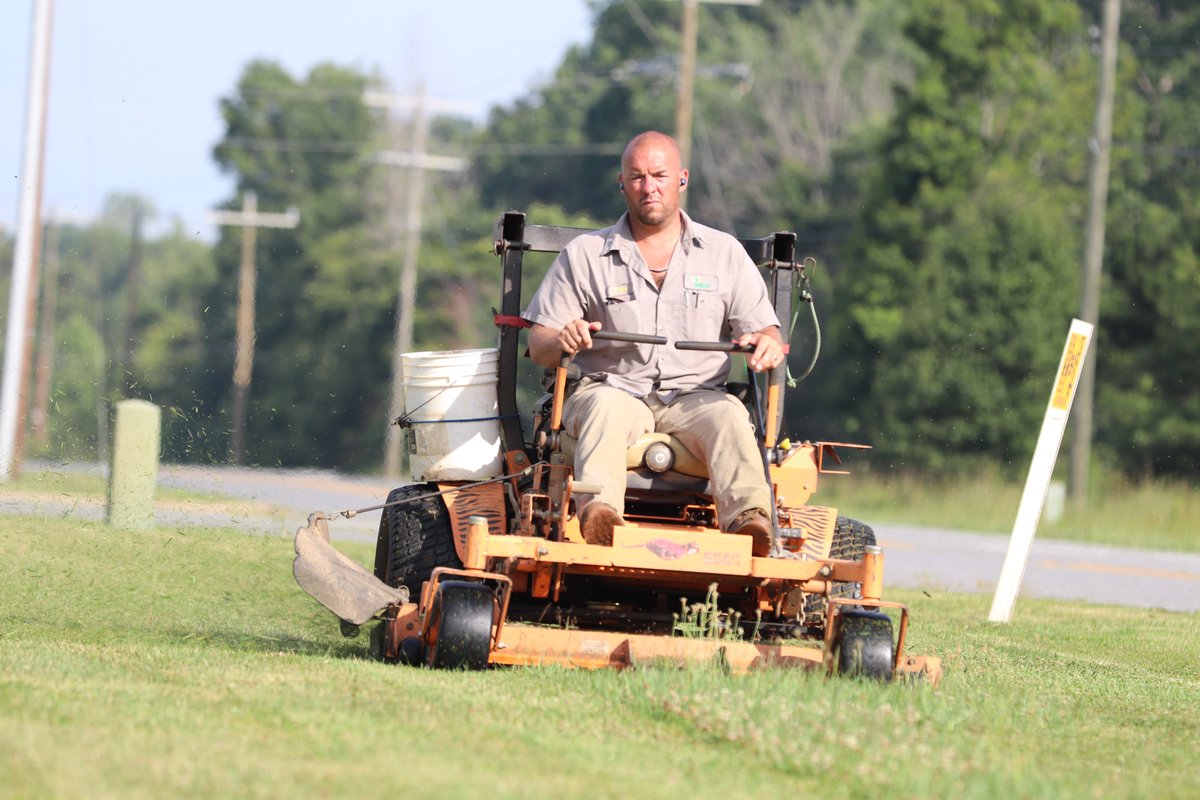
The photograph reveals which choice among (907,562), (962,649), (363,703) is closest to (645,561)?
(363,703)

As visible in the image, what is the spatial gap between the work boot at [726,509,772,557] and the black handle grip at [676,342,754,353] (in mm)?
798

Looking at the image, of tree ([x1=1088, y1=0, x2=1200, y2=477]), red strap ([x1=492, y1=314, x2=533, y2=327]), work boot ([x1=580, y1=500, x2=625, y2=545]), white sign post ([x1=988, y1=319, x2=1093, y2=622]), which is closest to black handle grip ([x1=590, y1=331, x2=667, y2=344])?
red strap ([x1=492, y1=314, x2=533, y2=327])

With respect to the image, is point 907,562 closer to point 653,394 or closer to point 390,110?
point 653,394

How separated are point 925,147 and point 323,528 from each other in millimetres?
31048

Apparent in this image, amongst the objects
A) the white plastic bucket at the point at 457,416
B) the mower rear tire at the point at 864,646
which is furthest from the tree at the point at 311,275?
the mower rear tire at the point at 864,646

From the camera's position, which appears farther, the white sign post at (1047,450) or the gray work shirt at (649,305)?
the white sign post at (1047,450)

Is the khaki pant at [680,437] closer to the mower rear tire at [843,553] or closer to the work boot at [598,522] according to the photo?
the work boot at [598,522]

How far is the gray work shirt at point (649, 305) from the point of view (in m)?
8.08

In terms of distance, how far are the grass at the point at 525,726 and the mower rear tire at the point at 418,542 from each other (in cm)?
44

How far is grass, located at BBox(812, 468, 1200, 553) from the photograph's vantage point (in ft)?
78.8

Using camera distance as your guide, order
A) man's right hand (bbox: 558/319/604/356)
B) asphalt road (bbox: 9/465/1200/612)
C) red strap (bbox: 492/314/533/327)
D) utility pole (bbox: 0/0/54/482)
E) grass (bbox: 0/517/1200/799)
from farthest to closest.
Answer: utility pole (bbox: 0/0/54/482) < asphalt road (bbox: 9/465/1200/612) < red strap (bbox: 492/314/533/327) < man's right hand (bbox: 558/319/604/356) < grass (bbox: 0/517/1200/799)

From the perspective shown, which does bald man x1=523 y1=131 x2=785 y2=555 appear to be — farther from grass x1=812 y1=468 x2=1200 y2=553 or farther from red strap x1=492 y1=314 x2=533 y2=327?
grass x1=812 y1=468 x2=1200 y2=553

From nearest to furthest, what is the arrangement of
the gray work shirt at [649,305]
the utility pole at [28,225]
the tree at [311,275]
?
the gray work shirt at [649,305], the utility pole at [28,225], the tree at [311,275]

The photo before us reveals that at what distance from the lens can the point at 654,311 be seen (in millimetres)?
8133
